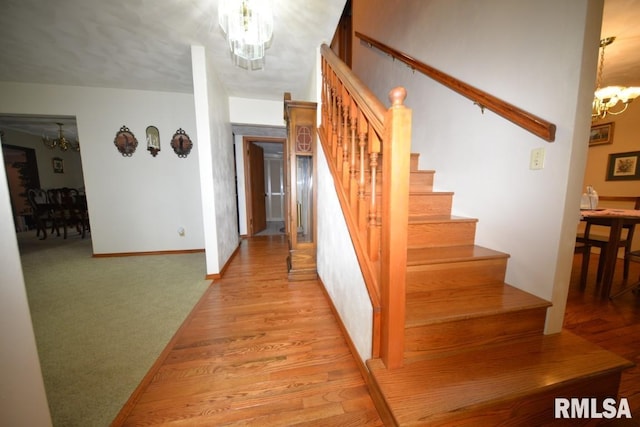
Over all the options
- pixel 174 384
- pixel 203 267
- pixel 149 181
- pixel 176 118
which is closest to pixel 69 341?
pixel 174 384

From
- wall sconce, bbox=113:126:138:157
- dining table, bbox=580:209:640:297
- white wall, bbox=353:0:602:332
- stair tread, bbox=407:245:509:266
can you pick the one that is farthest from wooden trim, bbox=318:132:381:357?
wall sconce, bbox=113:126:138:157

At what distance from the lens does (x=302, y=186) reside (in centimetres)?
249

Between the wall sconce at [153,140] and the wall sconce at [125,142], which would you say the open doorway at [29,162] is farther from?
the wall sconce at [153,140]

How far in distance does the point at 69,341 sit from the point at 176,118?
3050mm

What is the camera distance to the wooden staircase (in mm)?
838

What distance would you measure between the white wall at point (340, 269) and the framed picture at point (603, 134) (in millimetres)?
4370

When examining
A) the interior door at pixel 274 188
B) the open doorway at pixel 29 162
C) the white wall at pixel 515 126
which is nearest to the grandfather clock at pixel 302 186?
the white wall at pixel 515 126

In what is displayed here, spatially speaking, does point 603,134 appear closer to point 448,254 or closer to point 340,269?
point 448,254

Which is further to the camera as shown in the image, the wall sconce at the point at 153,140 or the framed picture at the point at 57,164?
the framed picture at the point at 57,164

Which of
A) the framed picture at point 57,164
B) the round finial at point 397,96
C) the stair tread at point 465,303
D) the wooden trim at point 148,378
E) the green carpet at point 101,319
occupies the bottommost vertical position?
the green carpet at point 101,319

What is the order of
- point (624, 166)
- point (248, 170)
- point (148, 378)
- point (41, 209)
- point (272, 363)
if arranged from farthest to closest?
1. point (41, 209)
2. point (248, 170)
3. point (624, 166)
4. point (272, 363)
5. point (148, 378)

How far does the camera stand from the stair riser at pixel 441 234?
4.63ft

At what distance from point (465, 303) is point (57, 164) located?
9431 millimetres

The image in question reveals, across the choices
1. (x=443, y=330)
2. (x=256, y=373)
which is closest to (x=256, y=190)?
(x=256, y=373)
